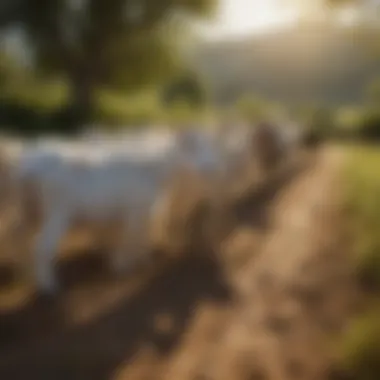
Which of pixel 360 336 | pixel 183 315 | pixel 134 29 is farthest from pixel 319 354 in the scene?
pixel 134 29

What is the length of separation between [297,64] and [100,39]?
208 millimetres

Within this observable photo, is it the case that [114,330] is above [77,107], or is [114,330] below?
below

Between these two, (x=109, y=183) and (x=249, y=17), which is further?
(x=109, y=183)

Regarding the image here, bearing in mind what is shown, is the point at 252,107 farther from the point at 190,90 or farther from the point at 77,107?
the point at 77,107

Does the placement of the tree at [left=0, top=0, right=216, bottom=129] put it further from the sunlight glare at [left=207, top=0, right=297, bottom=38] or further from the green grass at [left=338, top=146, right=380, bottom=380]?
the green grass at [left=338, top=146, right=380, bottom=380]

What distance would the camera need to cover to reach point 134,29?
0.74m

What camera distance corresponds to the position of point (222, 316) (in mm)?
774

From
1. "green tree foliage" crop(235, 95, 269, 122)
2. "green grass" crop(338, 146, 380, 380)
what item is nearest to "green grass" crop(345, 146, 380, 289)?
"green grass" crop(338, 146, 380, 380)

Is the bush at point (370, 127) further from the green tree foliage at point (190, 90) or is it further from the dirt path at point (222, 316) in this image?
the green tree foliage at point (190, 90)

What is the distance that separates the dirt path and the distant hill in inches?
2.9

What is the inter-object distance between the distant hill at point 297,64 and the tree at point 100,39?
5 cm

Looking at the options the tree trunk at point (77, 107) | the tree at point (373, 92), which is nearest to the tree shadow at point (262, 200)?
the tree at point (373, 92)

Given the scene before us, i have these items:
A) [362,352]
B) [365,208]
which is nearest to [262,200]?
[365,208]

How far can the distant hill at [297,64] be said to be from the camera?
0.75m
